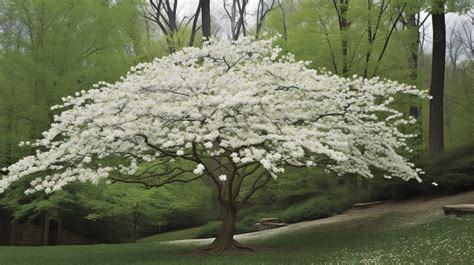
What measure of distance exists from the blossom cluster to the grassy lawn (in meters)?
1.70

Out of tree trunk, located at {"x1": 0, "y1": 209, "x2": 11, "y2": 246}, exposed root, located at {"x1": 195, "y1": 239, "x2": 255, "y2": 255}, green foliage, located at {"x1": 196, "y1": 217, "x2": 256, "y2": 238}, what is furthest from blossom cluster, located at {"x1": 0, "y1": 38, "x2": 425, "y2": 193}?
tree trunk, located at {"x1": 0, "y1": 209, "x2": 11, "y2": 246}

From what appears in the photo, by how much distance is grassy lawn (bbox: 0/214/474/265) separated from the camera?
922 cm

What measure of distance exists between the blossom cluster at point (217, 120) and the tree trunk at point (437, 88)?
17.7 feet

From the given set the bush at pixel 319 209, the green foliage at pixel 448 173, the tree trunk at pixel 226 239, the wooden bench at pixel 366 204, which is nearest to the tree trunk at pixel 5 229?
the bush at pixel 319 209


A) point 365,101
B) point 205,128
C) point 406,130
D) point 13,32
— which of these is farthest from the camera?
point 406,130

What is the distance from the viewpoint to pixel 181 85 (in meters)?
10.3

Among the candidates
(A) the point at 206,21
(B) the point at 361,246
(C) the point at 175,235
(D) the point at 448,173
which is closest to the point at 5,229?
(C) the point at 175,235

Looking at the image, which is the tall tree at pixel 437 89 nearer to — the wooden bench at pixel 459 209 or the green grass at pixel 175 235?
the wooden bench at pixel 459 209

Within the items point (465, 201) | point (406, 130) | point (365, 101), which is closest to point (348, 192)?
point (406, 130)

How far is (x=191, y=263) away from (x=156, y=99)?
3.52m

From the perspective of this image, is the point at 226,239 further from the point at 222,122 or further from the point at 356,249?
the point at 222,122

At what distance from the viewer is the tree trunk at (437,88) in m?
17.2

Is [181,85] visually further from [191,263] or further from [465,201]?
[465,201]

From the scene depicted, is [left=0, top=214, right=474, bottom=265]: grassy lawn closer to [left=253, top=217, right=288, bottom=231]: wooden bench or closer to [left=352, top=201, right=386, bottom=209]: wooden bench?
[left=352, top=201, right=386, bottom=209]: wooden bench
